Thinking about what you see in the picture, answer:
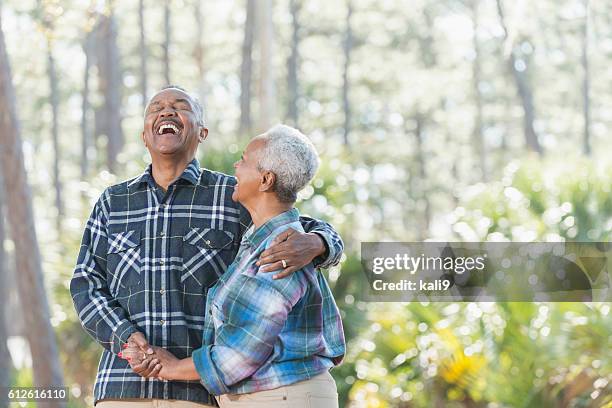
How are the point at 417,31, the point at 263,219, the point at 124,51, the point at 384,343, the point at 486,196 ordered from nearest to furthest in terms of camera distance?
the point at 263,219 < the point at 384,343 < the point at 486,196 < the point at 417,31 < the point at 124,51

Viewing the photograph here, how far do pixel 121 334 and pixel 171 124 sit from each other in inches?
22.0

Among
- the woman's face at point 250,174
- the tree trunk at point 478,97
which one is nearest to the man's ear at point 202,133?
the woman's face at point 250,174

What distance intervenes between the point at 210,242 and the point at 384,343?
568cm

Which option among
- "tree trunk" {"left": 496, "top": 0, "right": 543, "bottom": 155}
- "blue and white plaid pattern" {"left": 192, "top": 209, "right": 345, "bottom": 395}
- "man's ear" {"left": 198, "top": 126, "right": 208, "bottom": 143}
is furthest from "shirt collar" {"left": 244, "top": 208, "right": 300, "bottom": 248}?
"tree trunk" {"left": 496, "top": 0, "right": 543, "bottom": 155}

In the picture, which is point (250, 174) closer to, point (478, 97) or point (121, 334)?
point (121, 334)

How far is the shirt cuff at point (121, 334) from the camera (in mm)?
2551

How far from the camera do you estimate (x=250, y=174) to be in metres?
2.41

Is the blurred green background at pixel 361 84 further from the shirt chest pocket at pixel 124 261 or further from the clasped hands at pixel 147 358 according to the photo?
the clasped hands at pixel 147 358

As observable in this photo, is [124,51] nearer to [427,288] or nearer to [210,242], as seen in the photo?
[427,288]

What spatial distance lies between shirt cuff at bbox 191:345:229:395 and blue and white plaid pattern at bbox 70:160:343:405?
0.74ft

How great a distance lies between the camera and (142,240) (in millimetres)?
2691

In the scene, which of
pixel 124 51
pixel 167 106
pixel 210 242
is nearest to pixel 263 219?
pixel 210 242

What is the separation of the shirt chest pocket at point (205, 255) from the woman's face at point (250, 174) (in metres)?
0.27

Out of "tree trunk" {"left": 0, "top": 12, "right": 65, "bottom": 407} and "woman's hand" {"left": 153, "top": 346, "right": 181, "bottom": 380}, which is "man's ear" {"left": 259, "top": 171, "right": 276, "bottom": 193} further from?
"tree trunk" {"left": 0, "top": 12, "right": 65, "bottom": 407}
